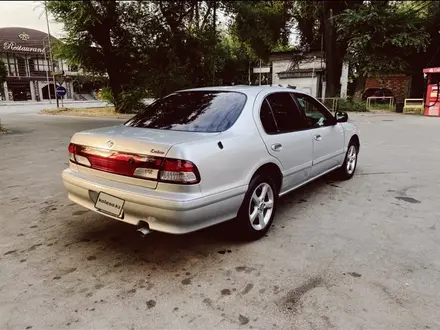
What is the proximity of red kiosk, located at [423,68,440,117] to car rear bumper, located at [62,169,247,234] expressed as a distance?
1764cm

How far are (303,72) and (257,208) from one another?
71.8 feet

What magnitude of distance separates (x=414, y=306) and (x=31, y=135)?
37.3ft

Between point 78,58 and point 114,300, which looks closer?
point 114,300

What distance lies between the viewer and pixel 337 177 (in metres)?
5.71

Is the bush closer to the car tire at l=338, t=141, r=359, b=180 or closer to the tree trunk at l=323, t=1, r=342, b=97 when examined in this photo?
the tree trunk at l=323, t=1, r=342, b=97

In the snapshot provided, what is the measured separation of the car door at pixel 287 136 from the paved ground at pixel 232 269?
540 mm

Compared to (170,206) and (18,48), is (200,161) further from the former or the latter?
(18,48)

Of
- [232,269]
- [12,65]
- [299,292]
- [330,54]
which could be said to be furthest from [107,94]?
[12,65]

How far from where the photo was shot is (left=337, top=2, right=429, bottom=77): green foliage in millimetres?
18609

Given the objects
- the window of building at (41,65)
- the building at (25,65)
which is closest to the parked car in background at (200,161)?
the building at (25,65)

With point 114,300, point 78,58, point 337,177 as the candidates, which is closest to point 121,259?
point 114,300

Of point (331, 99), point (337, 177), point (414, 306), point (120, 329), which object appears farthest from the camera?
point (331, 99)

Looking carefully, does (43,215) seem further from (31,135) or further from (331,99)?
(331,99)

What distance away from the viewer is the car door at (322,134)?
4.41m
